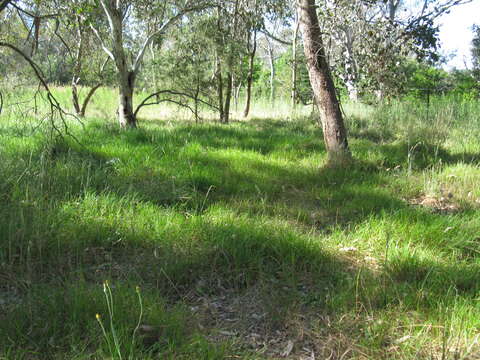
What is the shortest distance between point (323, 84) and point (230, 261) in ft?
11.9

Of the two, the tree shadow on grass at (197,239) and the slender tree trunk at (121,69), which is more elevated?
the slender tree trunk at (121,69)

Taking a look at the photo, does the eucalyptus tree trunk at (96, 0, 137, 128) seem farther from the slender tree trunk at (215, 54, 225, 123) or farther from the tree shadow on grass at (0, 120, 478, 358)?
the tree shadow on grass at (0, 120, 478, 358)

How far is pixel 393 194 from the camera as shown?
441cm

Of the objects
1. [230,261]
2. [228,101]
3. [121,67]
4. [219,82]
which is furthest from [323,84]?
[219,82]

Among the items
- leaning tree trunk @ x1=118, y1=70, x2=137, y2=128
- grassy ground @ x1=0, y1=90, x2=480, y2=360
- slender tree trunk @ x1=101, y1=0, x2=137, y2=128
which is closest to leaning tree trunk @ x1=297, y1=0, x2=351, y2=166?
grassy ground @ x1=0, y1=90, x2=480, y2=360

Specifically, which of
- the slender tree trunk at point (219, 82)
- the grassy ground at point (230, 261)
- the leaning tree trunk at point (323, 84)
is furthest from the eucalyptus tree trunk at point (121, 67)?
the leaning tree trunk at point (323, 84)

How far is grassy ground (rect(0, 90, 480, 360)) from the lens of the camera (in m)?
1.91

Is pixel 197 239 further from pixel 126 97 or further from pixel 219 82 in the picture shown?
pixel 219 82

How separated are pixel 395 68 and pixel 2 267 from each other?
5.78m

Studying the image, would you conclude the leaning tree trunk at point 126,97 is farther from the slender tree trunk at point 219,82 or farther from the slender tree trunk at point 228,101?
the slender tree trunk at point 228,101

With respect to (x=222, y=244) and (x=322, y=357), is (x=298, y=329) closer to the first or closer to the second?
(x=322, y=357)

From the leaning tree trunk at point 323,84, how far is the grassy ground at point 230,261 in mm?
535

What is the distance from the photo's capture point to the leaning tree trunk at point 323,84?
5.34 m

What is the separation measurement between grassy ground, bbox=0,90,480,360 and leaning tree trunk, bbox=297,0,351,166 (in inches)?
21.1
